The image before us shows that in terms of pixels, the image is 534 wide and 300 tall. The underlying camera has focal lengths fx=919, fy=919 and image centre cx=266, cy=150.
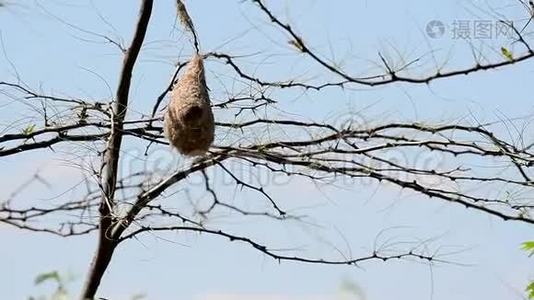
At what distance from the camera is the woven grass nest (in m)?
1.75

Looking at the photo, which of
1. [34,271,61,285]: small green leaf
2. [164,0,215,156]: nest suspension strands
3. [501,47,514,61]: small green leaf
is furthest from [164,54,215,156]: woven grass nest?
[34,271,61,285]: small green leaf

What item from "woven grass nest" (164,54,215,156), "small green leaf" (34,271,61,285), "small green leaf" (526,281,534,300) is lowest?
"small green leaf" (34,271,61,285)

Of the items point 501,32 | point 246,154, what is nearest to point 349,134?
point 246,154

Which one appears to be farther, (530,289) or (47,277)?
(530,289)

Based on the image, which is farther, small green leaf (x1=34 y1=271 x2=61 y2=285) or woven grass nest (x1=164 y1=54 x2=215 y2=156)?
woven grass nest (x1=164 y1=54 x2=215 y2=156)

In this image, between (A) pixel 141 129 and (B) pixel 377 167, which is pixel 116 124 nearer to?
(A) pixel 141 129

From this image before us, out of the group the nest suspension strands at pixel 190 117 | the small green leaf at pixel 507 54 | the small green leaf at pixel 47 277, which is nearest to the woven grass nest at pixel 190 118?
the nest suspension strands at pixel 190 117

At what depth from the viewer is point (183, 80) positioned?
182 cm

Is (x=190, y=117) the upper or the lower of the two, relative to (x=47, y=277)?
upper

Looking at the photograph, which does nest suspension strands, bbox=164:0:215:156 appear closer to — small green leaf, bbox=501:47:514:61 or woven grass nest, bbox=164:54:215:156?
woven grass nest, bbox=164:54:215:156

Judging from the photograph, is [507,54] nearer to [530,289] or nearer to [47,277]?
[530,289]

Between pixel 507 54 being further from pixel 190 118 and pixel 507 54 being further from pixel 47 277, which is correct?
pixel 47 277

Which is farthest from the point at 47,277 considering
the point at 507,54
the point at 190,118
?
the point at 507,54

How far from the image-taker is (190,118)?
5.76 ft
